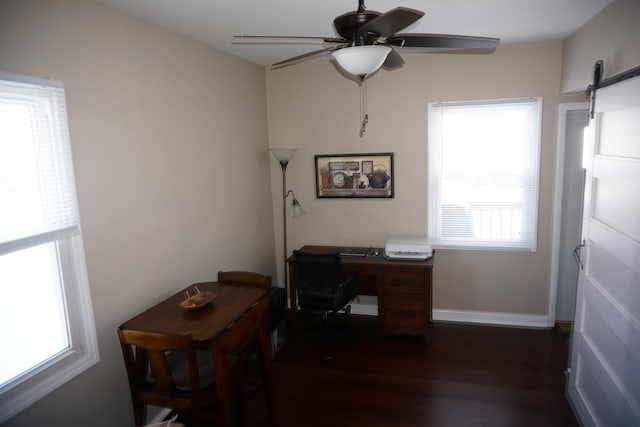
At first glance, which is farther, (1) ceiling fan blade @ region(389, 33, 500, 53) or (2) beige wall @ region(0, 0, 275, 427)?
(2) beige wall @ region(0, 0, 275, 427)

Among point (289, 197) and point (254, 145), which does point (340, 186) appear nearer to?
point (289, 197)

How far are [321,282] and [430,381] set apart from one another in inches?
45.4

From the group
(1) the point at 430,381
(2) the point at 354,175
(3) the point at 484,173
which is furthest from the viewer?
(2) the point at 354,175

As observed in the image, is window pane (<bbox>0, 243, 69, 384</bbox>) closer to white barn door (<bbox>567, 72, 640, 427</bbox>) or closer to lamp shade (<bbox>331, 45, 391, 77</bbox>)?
lamp shade (<bbox>331, 45, 391, 77</bbox>)

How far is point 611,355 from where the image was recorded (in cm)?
221

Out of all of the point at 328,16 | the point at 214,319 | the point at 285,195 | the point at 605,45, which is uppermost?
the point at 328,16

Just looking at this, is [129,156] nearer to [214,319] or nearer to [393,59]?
[214,319]

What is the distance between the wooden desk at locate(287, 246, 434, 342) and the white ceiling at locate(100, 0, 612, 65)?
1.94 meters

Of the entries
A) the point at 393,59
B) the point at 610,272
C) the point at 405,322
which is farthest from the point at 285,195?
the point at 610,272

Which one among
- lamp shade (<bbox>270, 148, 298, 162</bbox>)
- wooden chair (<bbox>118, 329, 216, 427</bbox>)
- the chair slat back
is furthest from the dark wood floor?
lamp shade (<bbox>270, 148, 298, 162</bbox>)

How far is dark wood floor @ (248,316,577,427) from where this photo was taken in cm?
272

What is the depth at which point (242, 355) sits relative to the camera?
2363 mm

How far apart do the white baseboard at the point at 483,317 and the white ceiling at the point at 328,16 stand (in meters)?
2.53

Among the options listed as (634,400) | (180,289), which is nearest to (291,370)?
(180,289)
